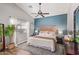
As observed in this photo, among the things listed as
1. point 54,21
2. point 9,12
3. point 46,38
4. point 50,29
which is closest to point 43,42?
point 46,38

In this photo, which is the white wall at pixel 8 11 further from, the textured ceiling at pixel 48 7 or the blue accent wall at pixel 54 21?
the blue accent wall at pixel 54 21

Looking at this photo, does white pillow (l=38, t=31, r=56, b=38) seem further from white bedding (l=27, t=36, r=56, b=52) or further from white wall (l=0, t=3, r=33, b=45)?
white wall (l=0, t=3, r=33, b=45)

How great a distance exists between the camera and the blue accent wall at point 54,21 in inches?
89.9

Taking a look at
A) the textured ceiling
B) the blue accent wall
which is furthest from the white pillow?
the textured ceiling

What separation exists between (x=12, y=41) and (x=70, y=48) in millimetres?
1002

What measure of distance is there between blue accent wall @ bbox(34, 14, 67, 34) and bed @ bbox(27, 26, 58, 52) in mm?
77

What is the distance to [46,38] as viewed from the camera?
230 centimetres

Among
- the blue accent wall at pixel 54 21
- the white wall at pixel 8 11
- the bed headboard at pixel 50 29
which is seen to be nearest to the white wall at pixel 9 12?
the white wall at pixel 8 11

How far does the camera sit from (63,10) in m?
2.30

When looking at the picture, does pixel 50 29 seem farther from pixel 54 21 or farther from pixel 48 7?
pixel 48 7

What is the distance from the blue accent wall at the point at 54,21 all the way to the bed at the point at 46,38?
77 mm

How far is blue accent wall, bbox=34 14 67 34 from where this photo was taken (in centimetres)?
228

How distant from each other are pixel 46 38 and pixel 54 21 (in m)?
Result: 0.32

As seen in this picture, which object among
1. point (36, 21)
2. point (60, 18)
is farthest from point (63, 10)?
point (36, 21)
